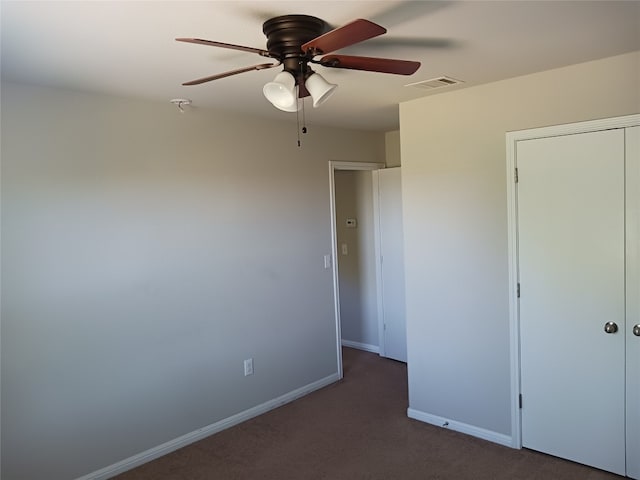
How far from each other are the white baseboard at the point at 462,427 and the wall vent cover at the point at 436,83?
7.70ft

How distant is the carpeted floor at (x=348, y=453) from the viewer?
299 cm

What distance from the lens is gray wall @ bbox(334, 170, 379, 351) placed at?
5.22 m

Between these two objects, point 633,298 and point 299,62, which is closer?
point 299,62

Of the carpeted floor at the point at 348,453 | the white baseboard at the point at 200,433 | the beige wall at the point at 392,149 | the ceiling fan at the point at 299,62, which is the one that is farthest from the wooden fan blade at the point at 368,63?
the beige wall at the point at 392,149

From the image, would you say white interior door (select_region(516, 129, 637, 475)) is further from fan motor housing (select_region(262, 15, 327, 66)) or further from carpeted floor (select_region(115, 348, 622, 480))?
fan motor housing (select_region(262, 15, 327, 66))

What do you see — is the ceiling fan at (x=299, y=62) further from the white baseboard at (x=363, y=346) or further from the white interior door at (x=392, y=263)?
the white baseboard at (x=363, y=346)

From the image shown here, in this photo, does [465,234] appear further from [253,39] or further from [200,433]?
[200,433]

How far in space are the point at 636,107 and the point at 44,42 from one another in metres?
2.95

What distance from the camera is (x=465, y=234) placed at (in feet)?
11.0

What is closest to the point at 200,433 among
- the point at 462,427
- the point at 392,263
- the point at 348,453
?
the point at 348,453

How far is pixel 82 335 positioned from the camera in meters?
2.92

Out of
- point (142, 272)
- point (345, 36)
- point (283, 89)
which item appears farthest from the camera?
point (142, 272)

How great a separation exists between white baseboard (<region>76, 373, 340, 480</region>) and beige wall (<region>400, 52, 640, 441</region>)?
0.97m

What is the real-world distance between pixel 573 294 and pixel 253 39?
2.33 meters
